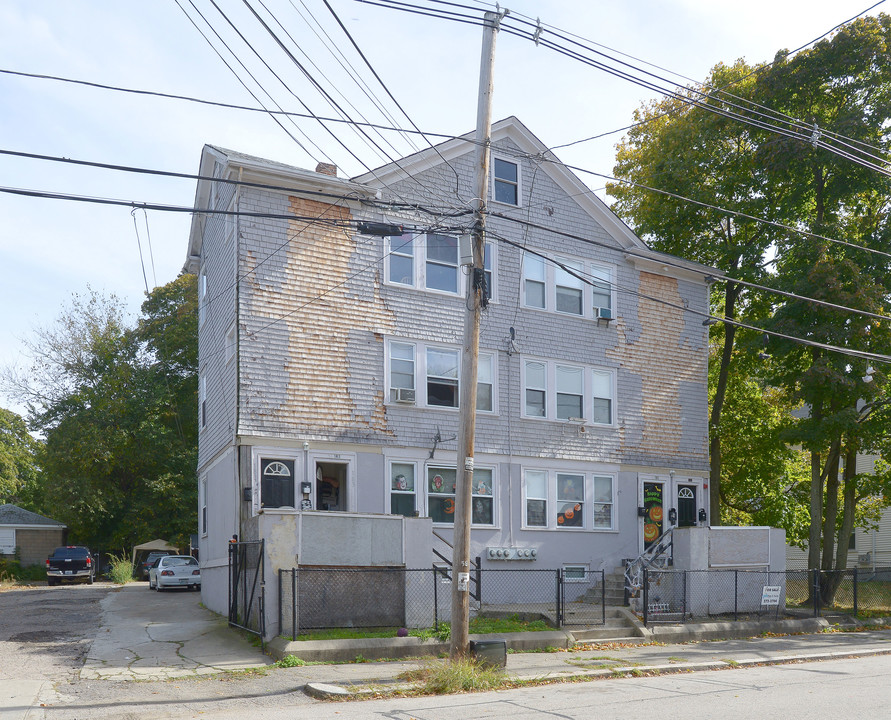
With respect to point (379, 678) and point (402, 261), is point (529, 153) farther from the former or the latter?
point (379, 678)

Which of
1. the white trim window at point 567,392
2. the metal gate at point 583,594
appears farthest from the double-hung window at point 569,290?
the metal gate at point 583,594

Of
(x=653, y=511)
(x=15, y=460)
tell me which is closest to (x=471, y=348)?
(x=653, y=511)

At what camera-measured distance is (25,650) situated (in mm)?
14367

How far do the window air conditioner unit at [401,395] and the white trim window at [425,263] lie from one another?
2.45 meters

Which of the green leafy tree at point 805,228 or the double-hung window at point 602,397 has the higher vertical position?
the green leafy tree at point 805,228

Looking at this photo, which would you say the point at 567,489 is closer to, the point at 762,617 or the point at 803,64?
the point at 762,617

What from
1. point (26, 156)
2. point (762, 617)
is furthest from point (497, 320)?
point (26, 156)

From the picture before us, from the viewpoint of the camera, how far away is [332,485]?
63.2ft

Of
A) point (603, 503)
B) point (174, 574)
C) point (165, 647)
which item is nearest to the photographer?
point (165, 647)

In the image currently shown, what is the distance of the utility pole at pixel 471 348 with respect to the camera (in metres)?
12.6

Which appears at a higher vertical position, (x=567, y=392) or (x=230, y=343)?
(x=230, y=343)

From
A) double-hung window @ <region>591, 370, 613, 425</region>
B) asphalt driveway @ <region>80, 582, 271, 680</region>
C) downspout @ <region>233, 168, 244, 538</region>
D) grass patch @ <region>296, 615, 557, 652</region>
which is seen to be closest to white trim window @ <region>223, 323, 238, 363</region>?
downspout @ <region>233, 168, 244, 538</region>

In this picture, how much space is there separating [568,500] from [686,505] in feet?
13.8

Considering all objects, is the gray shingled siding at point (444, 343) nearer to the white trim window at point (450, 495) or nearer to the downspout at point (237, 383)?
the downspout at point (237, 383)
